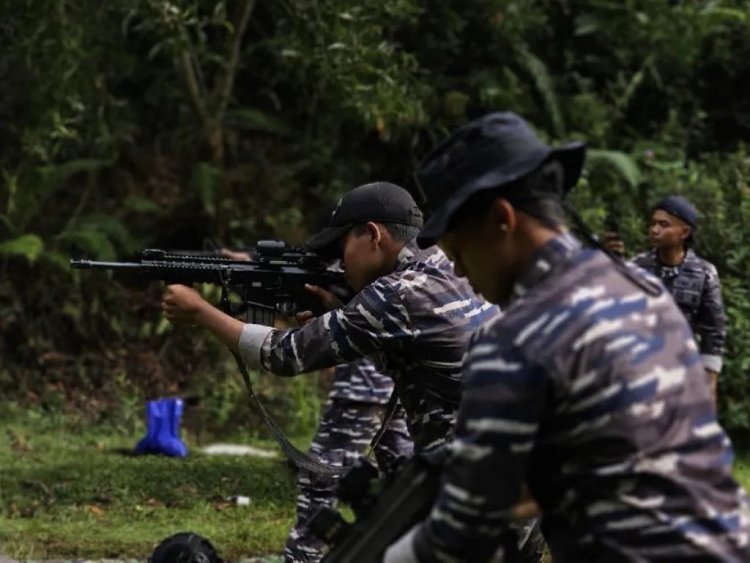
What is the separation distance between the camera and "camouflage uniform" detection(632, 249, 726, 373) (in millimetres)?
8148

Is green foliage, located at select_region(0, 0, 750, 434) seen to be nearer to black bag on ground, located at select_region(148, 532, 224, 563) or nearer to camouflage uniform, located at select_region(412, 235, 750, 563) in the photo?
black bag on ground, located at select_region(148, 532, 224, 563)

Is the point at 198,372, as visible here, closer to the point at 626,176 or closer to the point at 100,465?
the point at 100,465

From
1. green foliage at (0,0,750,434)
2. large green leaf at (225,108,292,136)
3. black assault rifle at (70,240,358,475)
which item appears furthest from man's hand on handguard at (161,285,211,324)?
large green leaf at (225,108,292,136)

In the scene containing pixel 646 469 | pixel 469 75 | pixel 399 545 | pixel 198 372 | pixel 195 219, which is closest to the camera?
pixel 646 469

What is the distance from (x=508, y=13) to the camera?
41.8ft

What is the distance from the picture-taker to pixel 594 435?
95.0 inches

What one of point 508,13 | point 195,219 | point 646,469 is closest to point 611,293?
point 646,469

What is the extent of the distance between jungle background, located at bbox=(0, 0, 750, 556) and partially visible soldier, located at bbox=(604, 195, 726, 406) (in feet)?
4.87

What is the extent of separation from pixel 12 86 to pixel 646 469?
34.1ft

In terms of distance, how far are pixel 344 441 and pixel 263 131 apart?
276 inches

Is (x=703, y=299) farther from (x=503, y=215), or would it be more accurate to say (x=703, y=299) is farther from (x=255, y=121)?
(x=503, y=215)

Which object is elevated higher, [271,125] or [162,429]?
[271,125]

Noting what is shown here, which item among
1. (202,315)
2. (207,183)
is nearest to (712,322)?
(202,315)

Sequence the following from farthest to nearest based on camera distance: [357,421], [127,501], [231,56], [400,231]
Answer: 1. [231,56]
2. [127,501]
3. [357,421]
4. [400,231]
